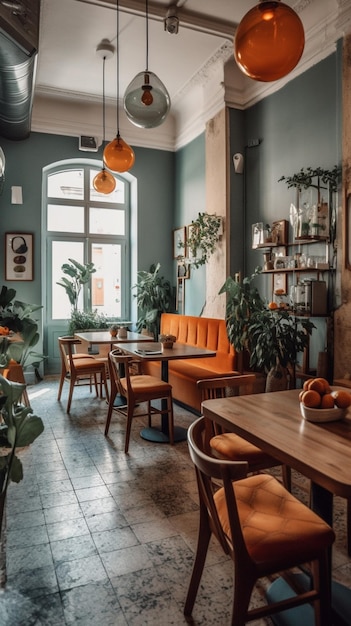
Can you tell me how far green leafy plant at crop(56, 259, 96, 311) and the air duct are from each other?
222cm

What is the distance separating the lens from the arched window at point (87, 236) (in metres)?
7.41

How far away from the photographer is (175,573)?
2.14 meters

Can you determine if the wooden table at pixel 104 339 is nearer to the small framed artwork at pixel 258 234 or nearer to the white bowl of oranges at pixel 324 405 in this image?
the small framed artwork at pixel 258 234

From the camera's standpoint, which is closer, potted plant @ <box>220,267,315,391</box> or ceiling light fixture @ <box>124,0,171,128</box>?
ceiling light fixture @ <box>124,0,171,128</box>

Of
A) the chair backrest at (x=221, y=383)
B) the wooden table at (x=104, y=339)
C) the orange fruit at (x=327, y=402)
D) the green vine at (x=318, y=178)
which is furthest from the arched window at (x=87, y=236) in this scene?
the orange fruit at (x=327, y=402)

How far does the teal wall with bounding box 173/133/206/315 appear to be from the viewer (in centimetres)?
671

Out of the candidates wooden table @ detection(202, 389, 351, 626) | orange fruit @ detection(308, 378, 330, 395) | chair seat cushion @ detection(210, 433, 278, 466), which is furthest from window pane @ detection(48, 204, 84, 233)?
orange fruit @ detection(308, 378, 330, 395)

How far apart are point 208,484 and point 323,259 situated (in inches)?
132

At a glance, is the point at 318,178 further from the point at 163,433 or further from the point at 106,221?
the point at 106,221

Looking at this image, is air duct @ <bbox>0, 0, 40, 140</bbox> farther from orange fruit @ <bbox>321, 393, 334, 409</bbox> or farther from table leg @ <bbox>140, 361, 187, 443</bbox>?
orange fruit @ <bbox>321, 393, 334, 409</bbox>

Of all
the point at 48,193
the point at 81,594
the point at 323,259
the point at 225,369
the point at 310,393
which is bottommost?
the point at 81,594

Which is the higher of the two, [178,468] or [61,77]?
[61,77]

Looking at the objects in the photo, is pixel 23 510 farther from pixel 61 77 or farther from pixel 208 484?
pixel 61 77

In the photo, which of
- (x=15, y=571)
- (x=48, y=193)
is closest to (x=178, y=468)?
(x=15, y=571)
